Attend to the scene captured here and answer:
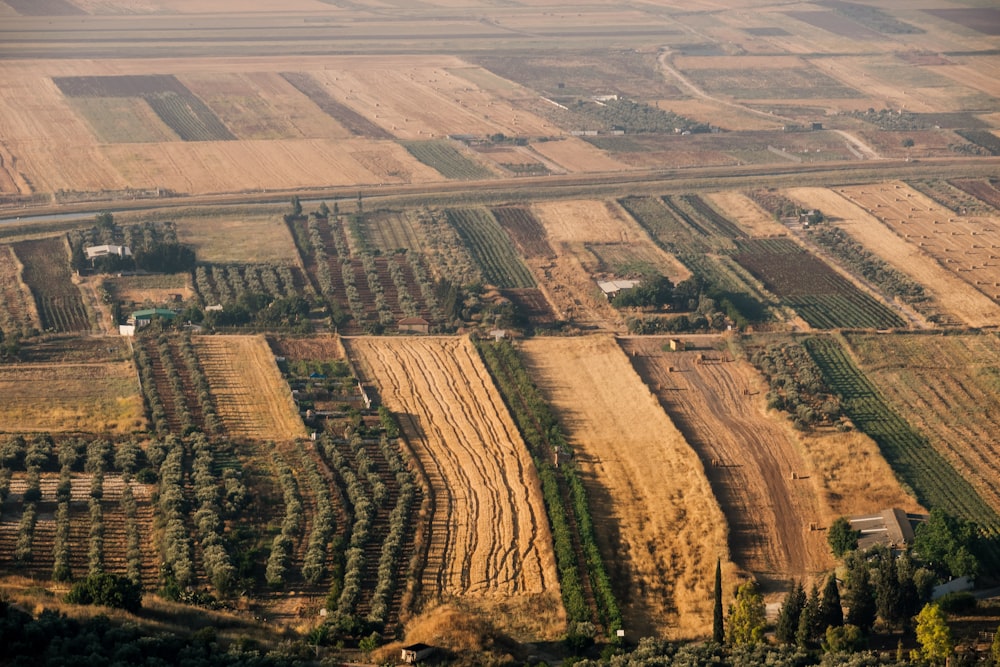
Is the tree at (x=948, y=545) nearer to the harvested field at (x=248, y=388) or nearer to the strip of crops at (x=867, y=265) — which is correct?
the harvested field at (x=248, y=388)

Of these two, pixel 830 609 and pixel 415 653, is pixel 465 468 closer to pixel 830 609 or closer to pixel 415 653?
pixel 415 653

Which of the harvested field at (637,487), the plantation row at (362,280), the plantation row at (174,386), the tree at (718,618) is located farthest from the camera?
the plantation row at (362,280)

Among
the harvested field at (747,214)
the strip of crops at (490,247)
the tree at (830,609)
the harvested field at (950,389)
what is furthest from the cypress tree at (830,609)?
the harvested field at (747,214)

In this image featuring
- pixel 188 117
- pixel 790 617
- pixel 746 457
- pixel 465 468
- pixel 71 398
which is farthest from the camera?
pixel 188 117

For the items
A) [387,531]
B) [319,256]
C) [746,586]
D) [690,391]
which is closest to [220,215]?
[319,256]

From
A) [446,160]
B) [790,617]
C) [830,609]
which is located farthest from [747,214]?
[790,617]

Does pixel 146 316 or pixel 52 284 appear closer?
pixel 146 316

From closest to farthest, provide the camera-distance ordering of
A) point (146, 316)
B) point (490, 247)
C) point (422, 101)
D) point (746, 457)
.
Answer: point (746, 457)
point (146, 316)
point (490, 247)
point (422, 101)

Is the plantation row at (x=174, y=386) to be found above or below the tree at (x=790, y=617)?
below
